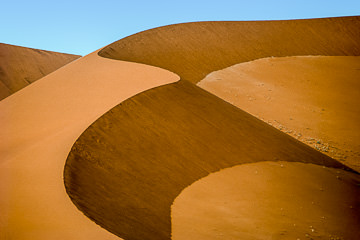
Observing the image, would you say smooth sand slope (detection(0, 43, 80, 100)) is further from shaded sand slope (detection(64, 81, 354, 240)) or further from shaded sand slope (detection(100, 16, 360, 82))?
shaded sand slope (detection(64, 81, 354, 240))

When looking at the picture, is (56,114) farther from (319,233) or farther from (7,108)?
(319,233)

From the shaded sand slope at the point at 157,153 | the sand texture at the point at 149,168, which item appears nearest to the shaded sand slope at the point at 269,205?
the sand texture at the point at 149,168

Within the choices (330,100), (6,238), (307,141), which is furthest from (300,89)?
(6,238)

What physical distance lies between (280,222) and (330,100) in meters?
11.7

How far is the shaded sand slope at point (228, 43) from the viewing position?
19.0 meters

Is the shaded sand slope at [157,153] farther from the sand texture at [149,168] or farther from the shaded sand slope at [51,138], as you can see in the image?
the shaded sand slope at [51,138]

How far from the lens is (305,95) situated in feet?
52.3

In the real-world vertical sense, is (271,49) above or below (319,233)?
above

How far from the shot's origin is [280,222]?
541 cm

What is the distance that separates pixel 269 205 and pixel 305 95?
11.2 metres

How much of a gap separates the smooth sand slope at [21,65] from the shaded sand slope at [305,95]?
2605 centimetres

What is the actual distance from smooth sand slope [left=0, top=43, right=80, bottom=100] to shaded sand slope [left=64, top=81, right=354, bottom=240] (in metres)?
30.3

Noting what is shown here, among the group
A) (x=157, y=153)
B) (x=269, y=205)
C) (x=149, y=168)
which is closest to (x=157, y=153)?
(x=157, y=153)

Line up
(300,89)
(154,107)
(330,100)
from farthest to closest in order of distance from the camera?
(300,89), (330,100), (154,107)
